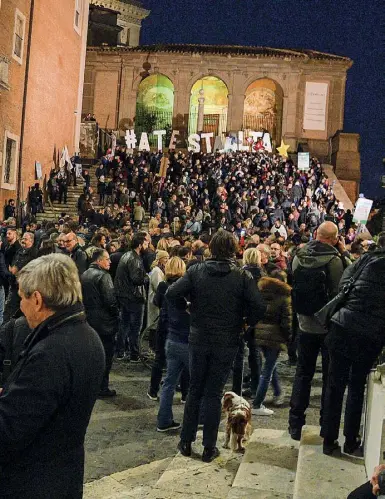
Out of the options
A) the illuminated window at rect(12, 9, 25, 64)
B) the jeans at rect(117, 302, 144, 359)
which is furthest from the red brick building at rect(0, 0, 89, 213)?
the jeans at rect(117, 302, 144, 359)

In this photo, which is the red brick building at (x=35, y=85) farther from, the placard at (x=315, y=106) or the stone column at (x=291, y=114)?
the placard at (x=315, y=106)

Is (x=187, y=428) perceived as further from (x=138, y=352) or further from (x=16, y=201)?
(x=16, y=201)

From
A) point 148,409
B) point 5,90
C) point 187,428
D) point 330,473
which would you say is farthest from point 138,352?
point 5,90

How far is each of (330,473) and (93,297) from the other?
3.74 m

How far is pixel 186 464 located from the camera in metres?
5.40

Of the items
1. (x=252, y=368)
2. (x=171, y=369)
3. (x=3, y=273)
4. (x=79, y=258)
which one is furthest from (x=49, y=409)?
(x=3, y=273)

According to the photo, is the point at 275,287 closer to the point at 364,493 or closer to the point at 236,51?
the point at 364,493

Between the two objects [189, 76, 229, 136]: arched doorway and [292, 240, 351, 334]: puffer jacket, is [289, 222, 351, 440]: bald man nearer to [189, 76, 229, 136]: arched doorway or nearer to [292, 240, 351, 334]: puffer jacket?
[292, 240, 351, 334]: puffer jacket

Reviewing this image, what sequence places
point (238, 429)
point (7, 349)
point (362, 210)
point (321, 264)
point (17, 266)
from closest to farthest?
point (7, 349) → point (321, 264) → point (238, 429) → point (17, 266) → point (362, 210)

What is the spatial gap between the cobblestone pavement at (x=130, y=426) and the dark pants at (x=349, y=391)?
1748 mm

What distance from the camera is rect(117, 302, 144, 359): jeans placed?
31.3 ft

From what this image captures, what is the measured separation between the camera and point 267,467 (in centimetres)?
509

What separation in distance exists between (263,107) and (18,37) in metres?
23.2

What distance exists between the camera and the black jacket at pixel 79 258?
8.61 m
